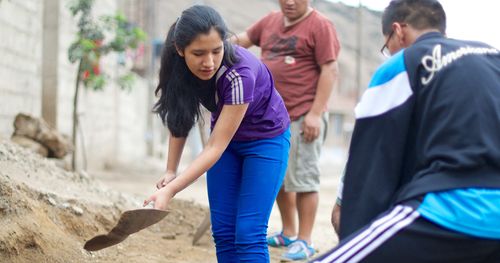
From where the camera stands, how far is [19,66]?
27.6ft

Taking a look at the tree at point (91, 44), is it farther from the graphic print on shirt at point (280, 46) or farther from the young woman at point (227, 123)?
the young woman at point (227, 123)

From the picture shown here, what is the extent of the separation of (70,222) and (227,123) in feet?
5.54

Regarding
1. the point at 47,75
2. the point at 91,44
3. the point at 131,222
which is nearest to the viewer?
the point at 131,222

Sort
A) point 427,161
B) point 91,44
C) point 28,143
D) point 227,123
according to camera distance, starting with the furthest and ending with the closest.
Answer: point 91,44
point 28,143
point 227,123
point 427,161

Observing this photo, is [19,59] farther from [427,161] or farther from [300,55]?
[427,161]

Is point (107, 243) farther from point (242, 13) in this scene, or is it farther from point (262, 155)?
point (242, 13)

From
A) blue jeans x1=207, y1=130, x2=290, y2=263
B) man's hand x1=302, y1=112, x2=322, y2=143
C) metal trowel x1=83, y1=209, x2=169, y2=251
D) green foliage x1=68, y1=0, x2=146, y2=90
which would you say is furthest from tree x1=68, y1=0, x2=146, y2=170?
metal trowel x1=83, y1=209, x2=169, y2=251

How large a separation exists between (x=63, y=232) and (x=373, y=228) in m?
2.45

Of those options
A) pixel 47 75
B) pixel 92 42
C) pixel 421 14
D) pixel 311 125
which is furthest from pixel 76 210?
pixel 47 75

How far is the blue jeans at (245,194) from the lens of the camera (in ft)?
11.1

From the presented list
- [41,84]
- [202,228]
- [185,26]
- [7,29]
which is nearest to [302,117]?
[202,228]

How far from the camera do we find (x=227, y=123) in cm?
318

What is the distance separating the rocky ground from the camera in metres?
3.96

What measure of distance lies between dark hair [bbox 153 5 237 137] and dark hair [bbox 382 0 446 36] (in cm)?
80
